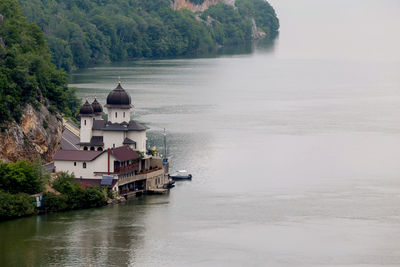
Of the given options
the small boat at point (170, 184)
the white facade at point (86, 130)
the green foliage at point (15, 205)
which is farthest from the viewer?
the white facade at point (86, 130)

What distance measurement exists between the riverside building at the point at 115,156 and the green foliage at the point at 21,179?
327 centimetres

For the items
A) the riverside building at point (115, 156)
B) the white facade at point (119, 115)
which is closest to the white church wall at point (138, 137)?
the riverside building at point (115, 156)

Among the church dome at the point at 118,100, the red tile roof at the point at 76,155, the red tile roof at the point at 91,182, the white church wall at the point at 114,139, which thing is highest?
the church dome at the point at 118,100

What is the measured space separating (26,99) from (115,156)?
9.78 meters

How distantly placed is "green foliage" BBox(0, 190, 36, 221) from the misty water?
0.50 meters

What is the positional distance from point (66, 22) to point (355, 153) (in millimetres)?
90265

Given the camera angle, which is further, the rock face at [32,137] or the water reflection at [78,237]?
the rock face at [32,137]

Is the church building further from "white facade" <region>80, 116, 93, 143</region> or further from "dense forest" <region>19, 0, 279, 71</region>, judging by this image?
"dense forest" <region>19, 0, 279, 71</region>

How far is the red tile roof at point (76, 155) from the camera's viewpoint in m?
63.0

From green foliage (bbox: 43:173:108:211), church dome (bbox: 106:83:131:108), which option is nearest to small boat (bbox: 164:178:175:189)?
church dome (bbox: 106:83:131:108)

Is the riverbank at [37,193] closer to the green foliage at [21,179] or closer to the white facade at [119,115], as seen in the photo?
the green foliage at [21,179]

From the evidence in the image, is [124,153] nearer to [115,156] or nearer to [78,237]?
[115,156]

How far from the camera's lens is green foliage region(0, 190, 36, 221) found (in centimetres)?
5722

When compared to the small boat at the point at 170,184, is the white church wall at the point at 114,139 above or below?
above
